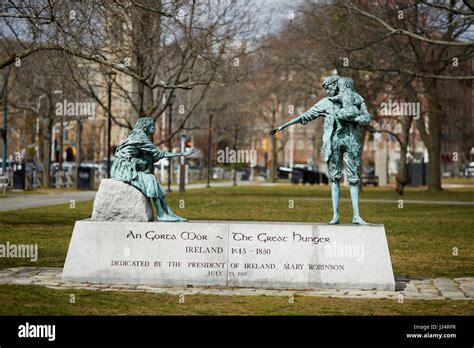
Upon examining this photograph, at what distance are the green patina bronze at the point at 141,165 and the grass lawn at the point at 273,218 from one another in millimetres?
1933

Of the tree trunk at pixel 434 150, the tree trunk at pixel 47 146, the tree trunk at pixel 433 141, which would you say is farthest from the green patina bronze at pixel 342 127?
the tree trunk at pixel 47 146

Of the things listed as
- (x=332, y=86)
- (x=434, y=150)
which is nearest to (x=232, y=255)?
(x=332, y=86)

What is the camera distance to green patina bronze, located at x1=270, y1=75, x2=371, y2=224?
13.8m

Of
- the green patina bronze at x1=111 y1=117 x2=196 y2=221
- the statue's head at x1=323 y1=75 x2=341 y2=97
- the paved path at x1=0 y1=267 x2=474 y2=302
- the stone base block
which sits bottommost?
the paved path at x1=0 y1=267 x2=474 y2=302

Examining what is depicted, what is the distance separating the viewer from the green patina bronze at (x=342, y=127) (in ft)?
45.4

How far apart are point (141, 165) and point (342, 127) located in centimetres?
300

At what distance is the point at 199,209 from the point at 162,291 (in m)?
18.3

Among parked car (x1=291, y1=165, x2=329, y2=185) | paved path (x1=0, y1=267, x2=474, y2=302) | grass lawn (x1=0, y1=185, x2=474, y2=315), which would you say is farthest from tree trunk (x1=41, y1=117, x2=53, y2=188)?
paved path (x1=0, y1=267, x2=474, y2=302)

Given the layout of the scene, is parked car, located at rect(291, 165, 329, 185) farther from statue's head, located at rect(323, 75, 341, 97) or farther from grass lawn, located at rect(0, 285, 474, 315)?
grass lawn, located at rect(0, 285, 474, 315)

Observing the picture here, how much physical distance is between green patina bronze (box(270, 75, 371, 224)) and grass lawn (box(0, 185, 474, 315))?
2310 mm
